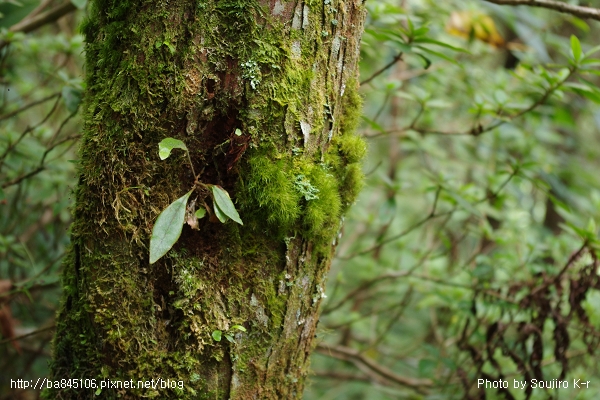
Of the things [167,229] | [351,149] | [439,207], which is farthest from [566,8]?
[439,207]

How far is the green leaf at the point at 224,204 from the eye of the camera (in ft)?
3.67

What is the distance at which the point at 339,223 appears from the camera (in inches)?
53.6

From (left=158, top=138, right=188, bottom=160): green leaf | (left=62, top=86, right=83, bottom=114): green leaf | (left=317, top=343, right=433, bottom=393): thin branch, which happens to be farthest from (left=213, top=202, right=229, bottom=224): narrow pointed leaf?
(left=317, top=343, right=433, bottom=393): thin branch

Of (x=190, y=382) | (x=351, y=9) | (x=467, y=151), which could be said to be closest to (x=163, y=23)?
(x=351, y=9)

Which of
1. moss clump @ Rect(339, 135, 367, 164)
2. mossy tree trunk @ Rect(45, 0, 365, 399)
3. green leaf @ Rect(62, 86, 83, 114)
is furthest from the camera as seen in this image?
green leaf @ Rect(62, 86, 83, 114)

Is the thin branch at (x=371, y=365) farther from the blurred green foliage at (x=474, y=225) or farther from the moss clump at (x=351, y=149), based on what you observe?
the moss clump at (x=351, y=149)

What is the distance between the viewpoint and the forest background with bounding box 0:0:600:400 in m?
2.14

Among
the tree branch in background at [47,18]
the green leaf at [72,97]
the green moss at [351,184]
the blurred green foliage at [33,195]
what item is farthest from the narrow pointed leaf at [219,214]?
the tree branch in background at [47,18]

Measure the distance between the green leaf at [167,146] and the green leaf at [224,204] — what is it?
12 centimetres

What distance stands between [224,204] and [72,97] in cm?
107

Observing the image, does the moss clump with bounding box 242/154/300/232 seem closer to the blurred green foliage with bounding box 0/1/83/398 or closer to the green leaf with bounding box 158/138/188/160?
the green leaf with bounding box 158/138/188/160

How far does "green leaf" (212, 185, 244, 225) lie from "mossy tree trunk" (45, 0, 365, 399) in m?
0.07

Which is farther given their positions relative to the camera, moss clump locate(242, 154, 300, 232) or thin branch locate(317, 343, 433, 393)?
thin branch locate(317, 343, 433, 393)

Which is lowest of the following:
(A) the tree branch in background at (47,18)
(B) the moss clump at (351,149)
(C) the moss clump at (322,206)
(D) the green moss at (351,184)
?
(C) the moss clump at (322,206)
